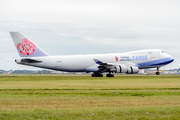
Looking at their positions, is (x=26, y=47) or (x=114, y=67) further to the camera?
(x=26, y=47)

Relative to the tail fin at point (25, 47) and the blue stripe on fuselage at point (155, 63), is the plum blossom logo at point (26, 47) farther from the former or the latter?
the blue stripe on fuselage at point (155, 63)

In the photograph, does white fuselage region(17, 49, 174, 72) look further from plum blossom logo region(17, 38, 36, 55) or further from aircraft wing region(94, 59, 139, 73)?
plum blossom logo region(17, 38, 36, 55)

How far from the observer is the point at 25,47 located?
2265 inches

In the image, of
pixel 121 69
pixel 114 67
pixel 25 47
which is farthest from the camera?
pixel 25 47

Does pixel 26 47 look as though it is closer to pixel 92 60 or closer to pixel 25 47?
pixel 25 47

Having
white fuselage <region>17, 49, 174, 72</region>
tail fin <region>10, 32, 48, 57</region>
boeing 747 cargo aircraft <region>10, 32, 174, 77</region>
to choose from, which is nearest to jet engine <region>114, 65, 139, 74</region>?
boeing 747 cargo aircraft <region>10, 32, 174, 77</region>

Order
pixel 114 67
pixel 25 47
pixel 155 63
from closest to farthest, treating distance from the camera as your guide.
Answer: pixel 114 67 < pixel 25 47 < pixel 155 63

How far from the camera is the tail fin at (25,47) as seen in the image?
2239 inches

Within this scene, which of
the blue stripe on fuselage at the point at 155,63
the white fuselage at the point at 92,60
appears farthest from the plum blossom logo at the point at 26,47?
the blue stripe on fuselage at the point at 155,63

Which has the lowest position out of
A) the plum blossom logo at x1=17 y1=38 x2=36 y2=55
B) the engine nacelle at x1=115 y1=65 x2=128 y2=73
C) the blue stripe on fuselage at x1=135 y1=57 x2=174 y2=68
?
the engine nacelle at x1=115 y1=65 x2=128 y2=73

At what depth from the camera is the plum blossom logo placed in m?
57.3

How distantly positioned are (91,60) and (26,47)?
45.6ft

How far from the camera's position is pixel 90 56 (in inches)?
2355

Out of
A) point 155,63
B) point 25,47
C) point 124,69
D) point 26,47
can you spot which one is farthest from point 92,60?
point 25,47
